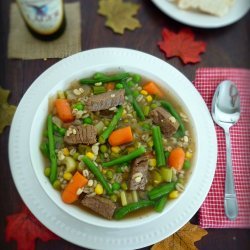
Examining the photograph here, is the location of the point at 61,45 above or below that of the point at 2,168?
above

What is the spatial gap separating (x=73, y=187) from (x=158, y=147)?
0.37m

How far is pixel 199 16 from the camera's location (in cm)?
173

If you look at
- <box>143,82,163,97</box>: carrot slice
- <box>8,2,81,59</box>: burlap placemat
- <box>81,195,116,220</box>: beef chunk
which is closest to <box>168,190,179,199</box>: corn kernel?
<box>81,195,116,220</box>: beef chunk

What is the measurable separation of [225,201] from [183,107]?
0.44 meters

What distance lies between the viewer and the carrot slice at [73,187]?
128 centimetres

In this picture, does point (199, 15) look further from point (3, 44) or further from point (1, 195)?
point (1, 195)

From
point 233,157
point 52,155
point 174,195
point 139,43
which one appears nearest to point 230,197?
point 233,157

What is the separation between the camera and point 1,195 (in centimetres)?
146

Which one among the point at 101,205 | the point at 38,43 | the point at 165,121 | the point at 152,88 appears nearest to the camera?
the point at 101,205

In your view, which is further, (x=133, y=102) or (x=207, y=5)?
(x=207, y=5)

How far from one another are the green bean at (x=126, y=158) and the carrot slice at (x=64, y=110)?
247mm

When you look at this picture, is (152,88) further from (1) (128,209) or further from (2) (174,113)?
(1) (128,209)

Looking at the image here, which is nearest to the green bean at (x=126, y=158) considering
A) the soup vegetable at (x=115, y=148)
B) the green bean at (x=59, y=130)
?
the soup vegetable at (x=115, y=148)

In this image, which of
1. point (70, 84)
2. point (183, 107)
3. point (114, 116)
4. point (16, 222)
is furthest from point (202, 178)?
point (16, 222)
